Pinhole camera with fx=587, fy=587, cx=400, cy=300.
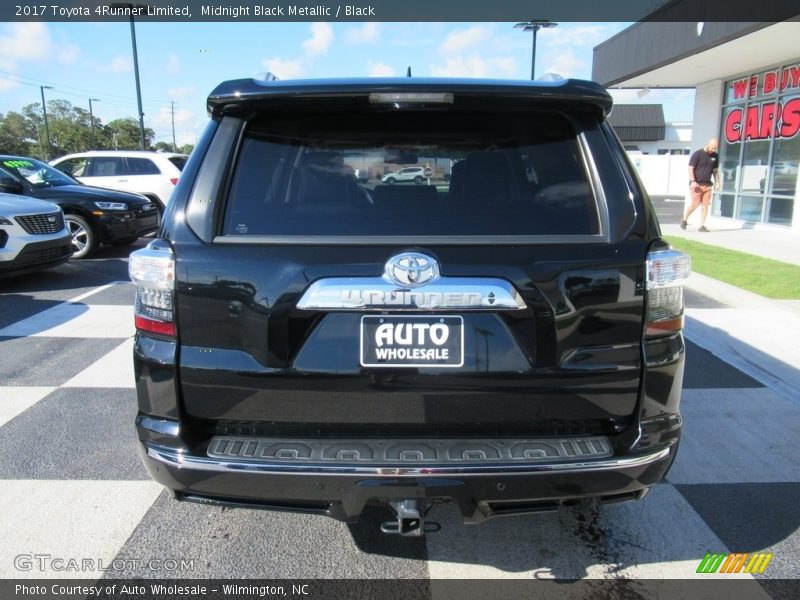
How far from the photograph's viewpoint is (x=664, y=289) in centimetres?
206

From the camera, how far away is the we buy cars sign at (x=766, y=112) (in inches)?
487

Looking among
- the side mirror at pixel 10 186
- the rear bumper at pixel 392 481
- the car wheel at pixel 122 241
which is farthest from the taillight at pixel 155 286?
the car wheel at pixel 122 241

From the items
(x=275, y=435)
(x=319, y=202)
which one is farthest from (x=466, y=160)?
(x=275, y=435)

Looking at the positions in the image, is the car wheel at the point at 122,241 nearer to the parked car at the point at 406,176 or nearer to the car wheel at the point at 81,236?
the car wheel at the point at 81,236

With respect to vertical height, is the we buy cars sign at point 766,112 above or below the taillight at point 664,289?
above

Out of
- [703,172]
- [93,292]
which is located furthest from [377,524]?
[703,172]

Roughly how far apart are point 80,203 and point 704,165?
1203 cm

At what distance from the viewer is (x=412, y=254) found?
1.94 meters

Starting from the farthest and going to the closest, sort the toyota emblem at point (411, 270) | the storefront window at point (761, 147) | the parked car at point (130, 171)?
the parked car at point (130, 171)
the storefront window at point (761, 147)
the toyota emblem at point (411, 270)

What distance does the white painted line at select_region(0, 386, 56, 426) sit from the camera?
3.93 meters

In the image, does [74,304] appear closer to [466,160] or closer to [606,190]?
[466,160]

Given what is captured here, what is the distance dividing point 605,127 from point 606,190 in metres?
0.26

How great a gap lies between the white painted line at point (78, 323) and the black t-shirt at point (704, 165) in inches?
451

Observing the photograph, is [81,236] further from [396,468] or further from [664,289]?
[664,289]
